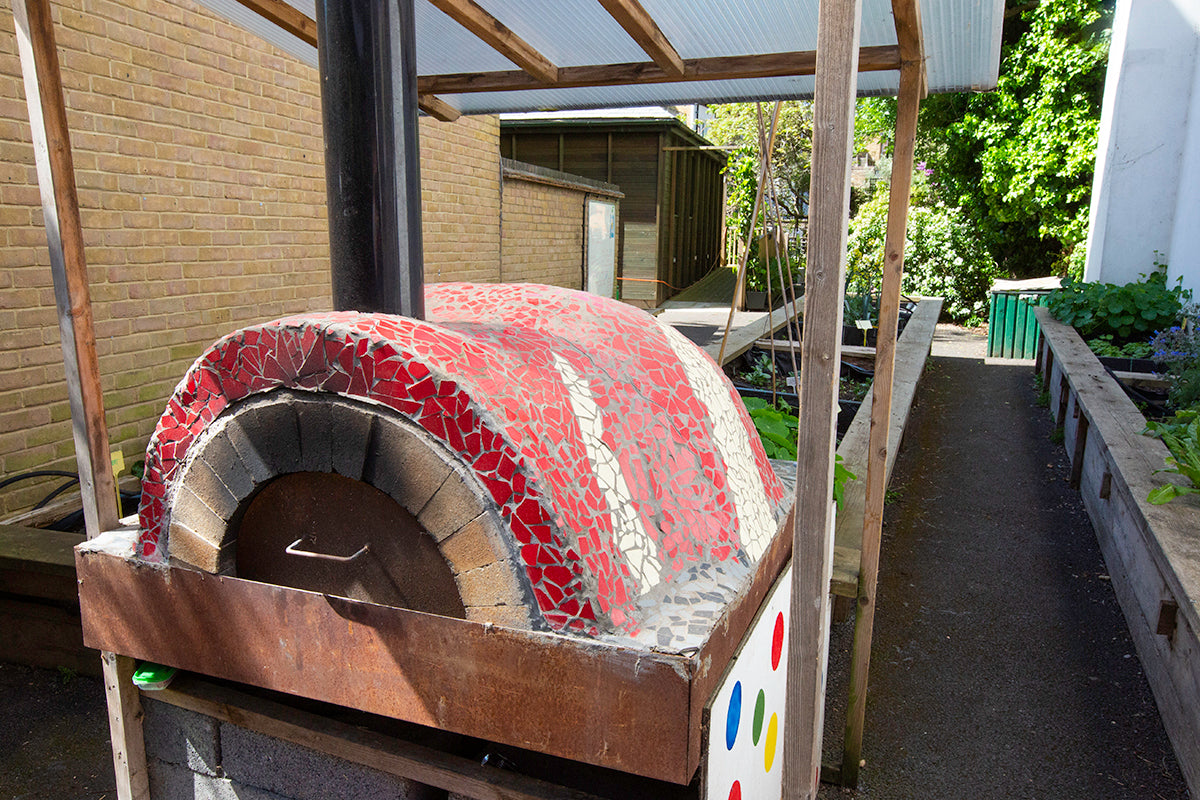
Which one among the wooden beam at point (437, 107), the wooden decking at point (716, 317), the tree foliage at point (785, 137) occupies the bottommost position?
the wooden decking at point (716, 317)

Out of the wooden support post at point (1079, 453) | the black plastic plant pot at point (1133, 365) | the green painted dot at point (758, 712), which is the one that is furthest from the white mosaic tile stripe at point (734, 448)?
the black plastic plant pot at point (1133, 365)

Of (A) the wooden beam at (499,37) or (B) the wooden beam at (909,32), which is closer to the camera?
(B) the wooden beam at (909,32)

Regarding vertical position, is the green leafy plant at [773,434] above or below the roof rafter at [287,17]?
below

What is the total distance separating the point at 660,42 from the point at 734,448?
143cm

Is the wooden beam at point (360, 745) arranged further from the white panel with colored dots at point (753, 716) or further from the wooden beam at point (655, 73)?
the wooden beam at point (655, 73)

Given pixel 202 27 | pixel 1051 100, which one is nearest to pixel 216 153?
pixel 202 27

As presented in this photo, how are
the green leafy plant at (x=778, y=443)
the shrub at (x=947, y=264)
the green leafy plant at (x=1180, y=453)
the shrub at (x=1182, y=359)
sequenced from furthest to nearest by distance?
1. the shrub at (x=947, y=264)
2. the shrub at (x=1182, y=359)
3. the green leafy plant at (x=778, y=443)
4. the green leafy plant at (x=1180, y=453)

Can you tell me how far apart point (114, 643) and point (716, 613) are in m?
1.49

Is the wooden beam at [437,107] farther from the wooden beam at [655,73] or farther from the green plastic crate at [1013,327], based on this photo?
the green plastic crate at [1013,327]

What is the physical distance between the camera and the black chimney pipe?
73.9 inches

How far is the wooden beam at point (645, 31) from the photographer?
2.48m

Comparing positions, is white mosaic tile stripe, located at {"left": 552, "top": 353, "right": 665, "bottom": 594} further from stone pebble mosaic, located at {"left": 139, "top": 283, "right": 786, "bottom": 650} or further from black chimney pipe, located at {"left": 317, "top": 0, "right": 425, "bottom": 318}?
black chimney pipe, located at {"left": 317, "top": 0, "right": 425, "bottom": 318}

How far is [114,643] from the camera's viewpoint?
2.05m

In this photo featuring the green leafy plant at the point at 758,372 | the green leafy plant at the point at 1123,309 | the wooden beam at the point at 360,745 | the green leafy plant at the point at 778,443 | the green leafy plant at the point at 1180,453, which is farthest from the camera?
the green leafy plant at the point at 1123,309
